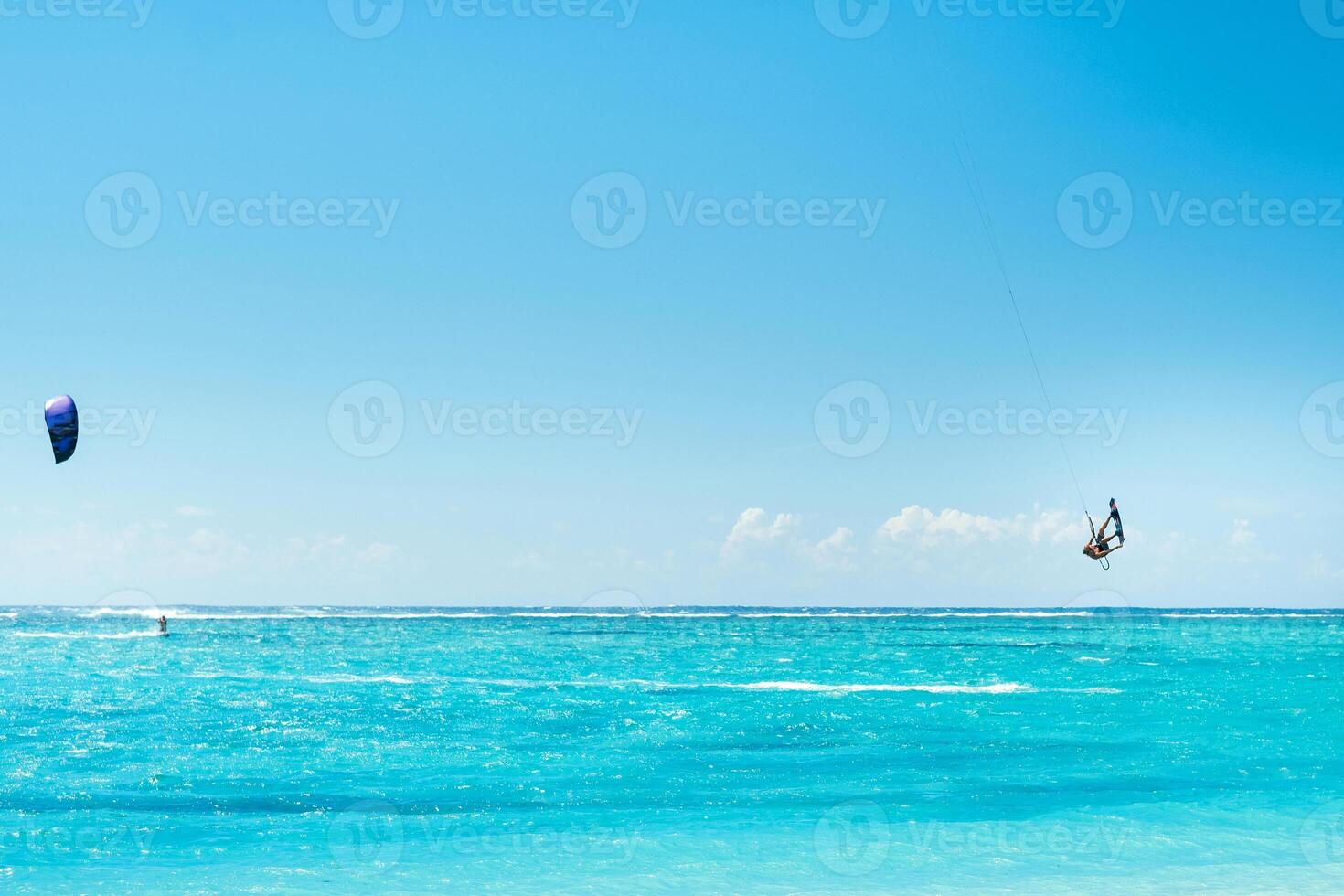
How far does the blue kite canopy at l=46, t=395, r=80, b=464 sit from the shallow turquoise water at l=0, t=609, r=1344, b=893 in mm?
5730

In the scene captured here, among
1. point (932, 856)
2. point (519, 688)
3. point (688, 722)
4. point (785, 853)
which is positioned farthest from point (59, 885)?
point (519, 688)

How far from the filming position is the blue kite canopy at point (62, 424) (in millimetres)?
18203

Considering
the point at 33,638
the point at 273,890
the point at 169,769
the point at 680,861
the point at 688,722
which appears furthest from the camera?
the point at 33,638

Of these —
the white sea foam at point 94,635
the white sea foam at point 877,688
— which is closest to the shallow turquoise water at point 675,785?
the white sea foam at point 877,688

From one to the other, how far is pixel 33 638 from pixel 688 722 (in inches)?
2777

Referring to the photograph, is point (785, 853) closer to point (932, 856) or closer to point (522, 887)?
point (932, 856)

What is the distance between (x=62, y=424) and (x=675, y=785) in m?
12.2

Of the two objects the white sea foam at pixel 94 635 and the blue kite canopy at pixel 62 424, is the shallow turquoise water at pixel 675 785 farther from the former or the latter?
the white sea foam at pixel 94 635

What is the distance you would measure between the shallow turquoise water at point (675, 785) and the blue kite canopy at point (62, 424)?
573cm

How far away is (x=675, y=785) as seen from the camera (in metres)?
18.9

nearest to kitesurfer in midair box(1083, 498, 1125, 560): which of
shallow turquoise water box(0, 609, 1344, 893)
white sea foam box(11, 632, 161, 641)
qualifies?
shallow turquoise water box(0, 609, 1344, 893)

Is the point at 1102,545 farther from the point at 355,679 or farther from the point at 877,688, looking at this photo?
the point at 355,679

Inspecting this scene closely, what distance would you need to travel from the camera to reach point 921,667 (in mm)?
47656

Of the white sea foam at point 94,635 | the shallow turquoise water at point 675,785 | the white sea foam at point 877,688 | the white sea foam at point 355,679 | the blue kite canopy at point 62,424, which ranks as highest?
the blue kite canopy at point 62,424
